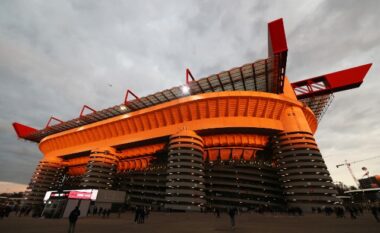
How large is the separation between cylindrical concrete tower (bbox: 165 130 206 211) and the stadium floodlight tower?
0.23 metres

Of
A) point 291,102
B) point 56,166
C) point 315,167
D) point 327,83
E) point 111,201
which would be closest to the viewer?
point 315,167

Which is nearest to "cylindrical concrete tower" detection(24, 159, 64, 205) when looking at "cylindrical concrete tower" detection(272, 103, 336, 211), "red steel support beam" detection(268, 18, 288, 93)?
"cylindrical concrete tower" detection(272, 103, 336, 211)

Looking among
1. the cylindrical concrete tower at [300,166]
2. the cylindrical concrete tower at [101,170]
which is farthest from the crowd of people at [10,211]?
the cylindrical concrete tower at [300,166]

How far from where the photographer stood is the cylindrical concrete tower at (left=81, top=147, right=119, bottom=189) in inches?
2628

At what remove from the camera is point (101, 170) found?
224 feet

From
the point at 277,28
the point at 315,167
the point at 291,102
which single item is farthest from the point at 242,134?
the point at 277,28

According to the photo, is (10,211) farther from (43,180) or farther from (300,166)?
(300,166)

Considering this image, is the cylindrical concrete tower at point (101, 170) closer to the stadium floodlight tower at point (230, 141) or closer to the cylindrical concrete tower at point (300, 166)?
the stadium floodlight tower at point (230, 141)

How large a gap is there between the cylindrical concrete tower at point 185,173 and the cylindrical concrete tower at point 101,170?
1092 inches

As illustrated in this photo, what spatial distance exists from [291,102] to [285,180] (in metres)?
20.0

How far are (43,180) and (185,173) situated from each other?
221 feet

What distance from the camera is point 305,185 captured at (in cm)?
4462

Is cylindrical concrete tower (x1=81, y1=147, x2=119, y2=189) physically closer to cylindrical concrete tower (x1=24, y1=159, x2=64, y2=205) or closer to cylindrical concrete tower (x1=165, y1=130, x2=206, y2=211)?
cylindrical concrete tower (x1=24, y1=159, x2=64, y2=205)

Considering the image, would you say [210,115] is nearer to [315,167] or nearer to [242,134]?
[242,134]
